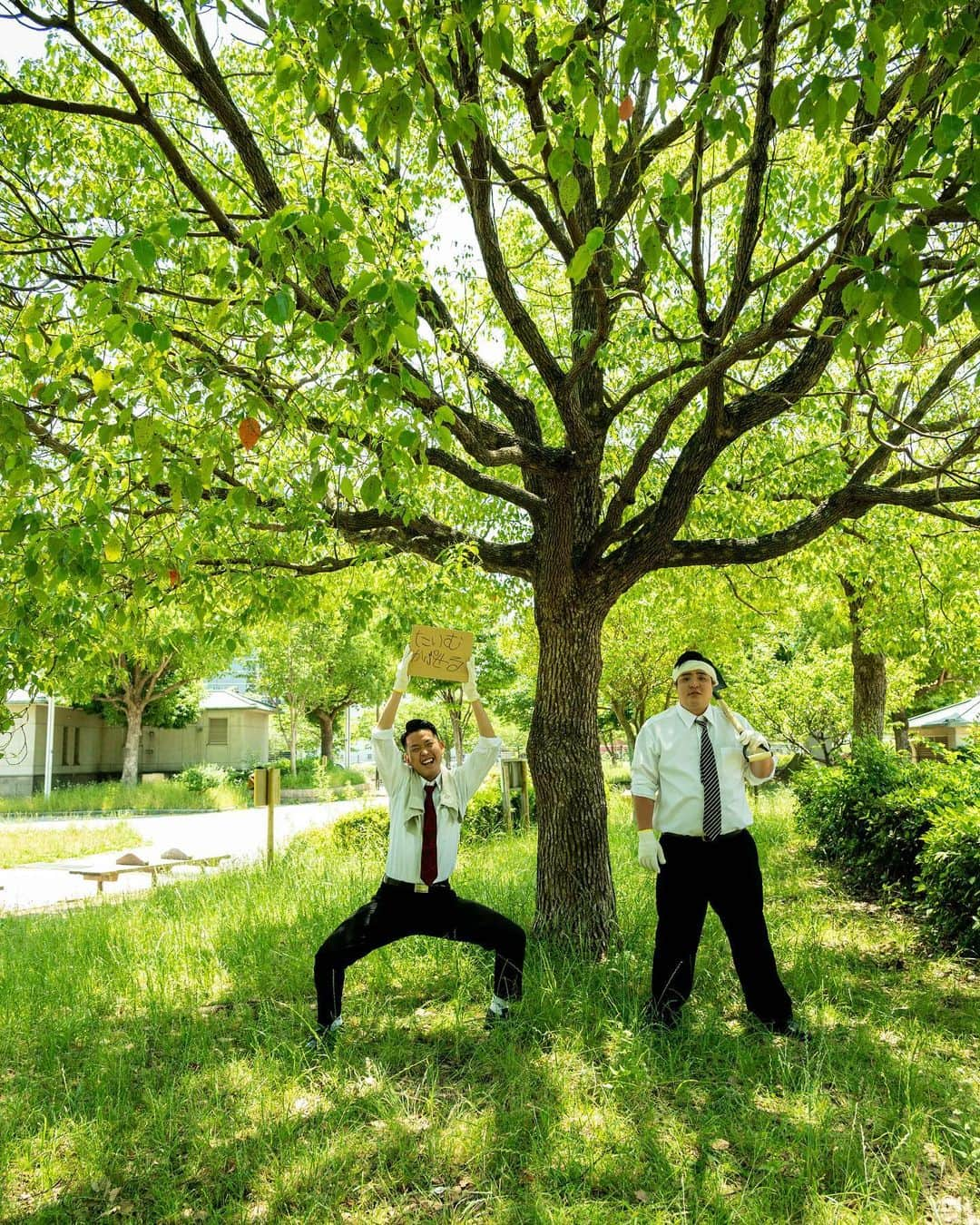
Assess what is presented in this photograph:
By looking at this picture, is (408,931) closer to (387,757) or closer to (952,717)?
(387,757)

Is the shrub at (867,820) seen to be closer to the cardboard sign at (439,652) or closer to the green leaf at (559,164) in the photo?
the cardboard sign at (439,652)

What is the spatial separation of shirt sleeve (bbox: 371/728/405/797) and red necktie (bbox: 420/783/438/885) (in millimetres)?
226

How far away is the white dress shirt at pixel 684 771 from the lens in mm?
4883

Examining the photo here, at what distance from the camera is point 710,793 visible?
4879 mm

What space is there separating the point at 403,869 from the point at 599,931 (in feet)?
6.65

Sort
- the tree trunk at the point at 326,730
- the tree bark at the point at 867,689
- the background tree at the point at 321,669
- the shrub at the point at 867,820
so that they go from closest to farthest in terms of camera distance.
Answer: the shrub at the point at 867,820 < the tree bark at the point at 867,689 < the background tree at the point at 321,669 < the tree trunk at the point at 326,730

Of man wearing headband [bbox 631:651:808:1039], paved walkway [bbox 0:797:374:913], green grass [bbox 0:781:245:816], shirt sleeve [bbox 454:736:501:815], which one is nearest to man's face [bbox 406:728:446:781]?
shirt sleeve [bbox 454:736:501:815]

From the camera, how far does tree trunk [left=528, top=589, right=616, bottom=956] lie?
6.19 meters

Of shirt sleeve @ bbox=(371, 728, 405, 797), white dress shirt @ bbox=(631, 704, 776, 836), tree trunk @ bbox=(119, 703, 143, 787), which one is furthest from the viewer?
tree trunk @ bbox=(119, 703, 143, 787)

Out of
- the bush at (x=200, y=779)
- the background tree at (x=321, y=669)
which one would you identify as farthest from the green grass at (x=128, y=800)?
the background tree at (x=321, y=669)

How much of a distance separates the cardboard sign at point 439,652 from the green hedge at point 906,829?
375cm

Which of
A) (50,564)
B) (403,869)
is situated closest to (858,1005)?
(403,869)

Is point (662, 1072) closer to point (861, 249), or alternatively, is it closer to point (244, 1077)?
point (244, 1077)

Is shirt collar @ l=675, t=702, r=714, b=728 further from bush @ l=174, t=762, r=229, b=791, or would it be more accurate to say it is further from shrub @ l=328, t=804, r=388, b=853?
bush @ l=174, t=762, r=229, b=791
